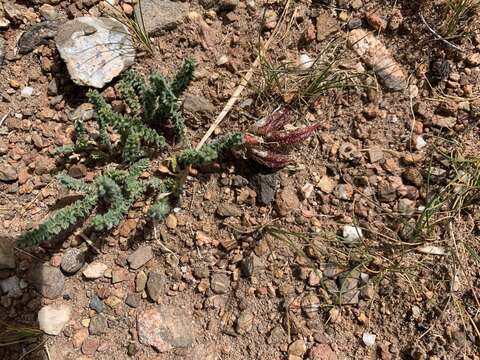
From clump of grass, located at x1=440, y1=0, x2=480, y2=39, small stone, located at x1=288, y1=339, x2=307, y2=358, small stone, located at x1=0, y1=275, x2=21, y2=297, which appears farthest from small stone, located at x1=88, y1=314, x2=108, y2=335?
clump of grass, located at x1=440, y1=0, x2=480, y2=39

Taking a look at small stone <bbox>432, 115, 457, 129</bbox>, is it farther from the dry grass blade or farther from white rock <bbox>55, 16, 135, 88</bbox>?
white rock <bbox>55, 16, 135, 88</bbox>

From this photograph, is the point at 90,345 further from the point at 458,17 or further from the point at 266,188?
the point at 458,17

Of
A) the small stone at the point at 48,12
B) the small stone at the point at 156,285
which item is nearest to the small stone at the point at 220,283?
the small stone at the point at 156,285

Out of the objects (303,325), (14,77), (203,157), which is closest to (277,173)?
(203,157)

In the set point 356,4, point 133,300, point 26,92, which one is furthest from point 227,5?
point 133,300

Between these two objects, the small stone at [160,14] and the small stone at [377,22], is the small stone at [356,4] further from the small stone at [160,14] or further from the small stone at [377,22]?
the small stone at [160,14]

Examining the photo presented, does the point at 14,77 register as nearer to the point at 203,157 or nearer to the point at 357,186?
the point at 203,157
